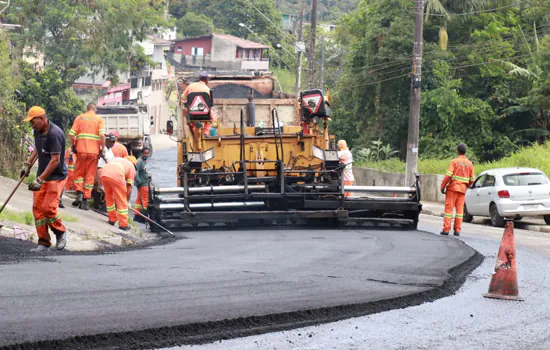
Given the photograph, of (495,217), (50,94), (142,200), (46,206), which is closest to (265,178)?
(142,200)

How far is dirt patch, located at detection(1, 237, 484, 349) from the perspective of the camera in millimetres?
5730

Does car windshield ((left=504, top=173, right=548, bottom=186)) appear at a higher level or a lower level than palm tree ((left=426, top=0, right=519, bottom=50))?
lower

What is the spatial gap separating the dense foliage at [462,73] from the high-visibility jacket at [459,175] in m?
17.3

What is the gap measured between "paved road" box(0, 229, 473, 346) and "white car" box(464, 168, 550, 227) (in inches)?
313

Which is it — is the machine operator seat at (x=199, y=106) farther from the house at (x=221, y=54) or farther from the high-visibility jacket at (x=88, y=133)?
the house at (x=221, y=54)

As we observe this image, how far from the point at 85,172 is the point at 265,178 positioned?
10.1 ft

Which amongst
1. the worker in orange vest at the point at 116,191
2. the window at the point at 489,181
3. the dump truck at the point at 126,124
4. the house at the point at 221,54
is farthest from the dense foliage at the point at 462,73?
the house at the point at 221,54

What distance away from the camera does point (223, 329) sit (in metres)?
6.45

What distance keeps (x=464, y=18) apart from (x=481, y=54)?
170cm

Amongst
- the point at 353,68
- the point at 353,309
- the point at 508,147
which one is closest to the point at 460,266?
the point at 353,309

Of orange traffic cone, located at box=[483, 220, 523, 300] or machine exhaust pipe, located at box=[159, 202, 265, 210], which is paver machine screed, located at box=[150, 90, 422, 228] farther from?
orange traffic cone, located at box=[483, 220, 523, 300]

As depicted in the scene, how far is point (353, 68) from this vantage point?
40.6m

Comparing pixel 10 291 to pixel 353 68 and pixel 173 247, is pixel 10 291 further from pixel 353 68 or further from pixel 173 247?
pixel 353 68

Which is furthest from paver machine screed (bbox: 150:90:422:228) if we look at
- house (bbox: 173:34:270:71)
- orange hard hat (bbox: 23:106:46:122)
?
house (bbox: 173:34:270:71)
